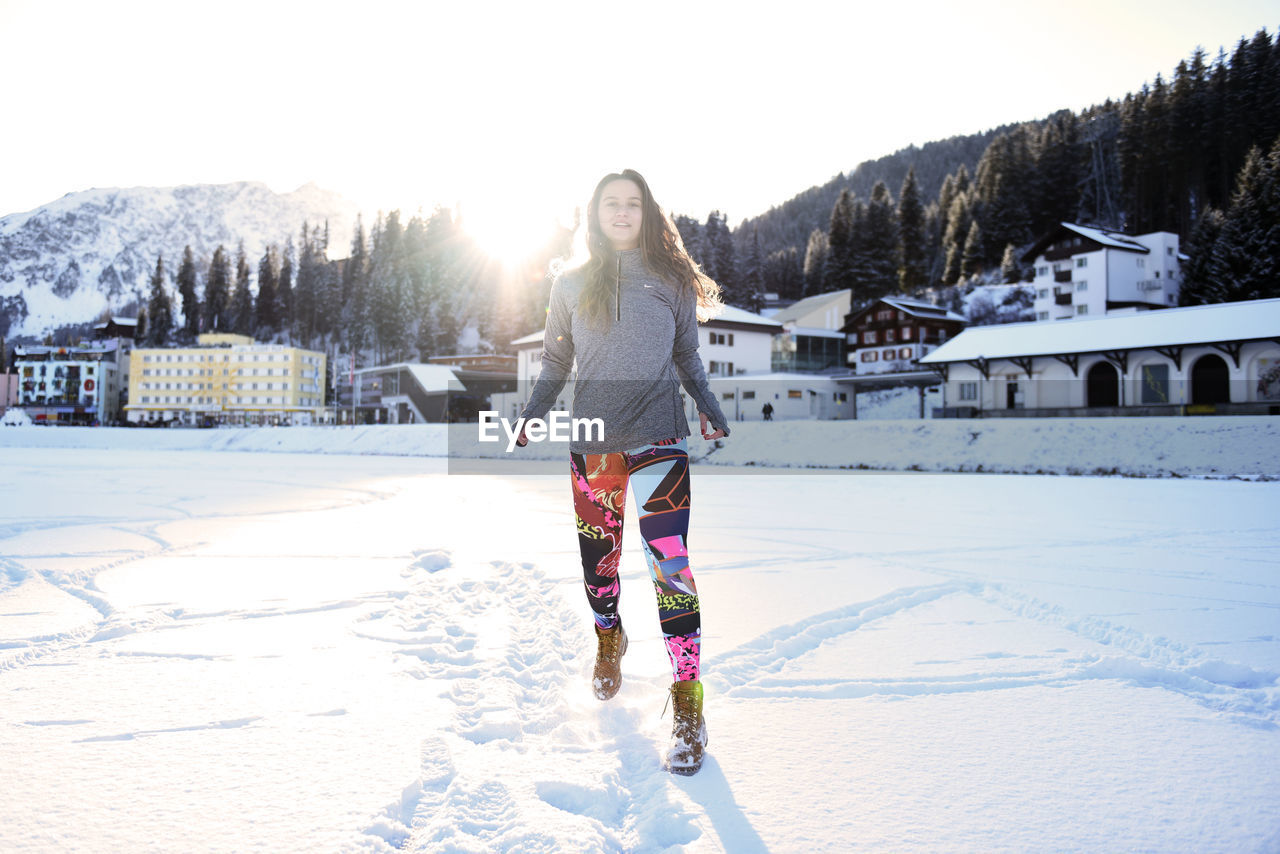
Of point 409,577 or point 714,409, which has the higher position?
point 714,409

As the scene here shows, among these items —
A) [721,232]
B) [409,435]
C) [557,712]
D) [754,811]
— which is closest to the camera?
[754,811]

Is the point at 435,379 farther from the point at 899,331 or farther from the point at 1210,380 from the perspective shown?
the point at 1210,380

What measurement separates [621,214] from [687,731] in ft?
5.51

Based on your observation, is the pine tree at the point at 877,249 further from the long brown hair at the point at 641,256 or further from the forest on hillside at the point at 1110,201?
the long brown hair at the point at 641,256

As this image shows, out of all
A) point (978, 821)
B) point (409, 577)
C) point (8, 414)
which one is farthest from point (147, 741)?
point (8, 414)

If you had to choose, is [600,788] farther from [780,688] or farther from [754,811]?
[780,688]

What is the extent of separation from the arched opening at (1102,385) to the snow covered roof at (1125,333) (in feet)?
4.23

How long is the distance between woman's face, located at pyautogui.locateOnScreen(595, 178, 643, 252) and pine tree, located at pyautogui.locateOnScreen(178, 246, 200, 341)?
119696 mm

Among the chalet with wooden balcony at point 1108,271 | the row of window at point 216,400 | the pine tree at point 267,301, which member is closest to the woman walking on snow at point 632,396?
the chalet with wooden balcony at point 1108,271

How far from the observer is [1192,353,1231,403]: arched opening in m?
24.3

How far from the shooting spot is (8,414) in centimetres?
7169

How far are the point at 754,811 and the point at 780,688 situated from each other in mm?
931

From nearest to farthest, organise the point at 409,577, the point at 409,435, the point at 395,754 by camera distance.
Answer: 1. the point at 395,754
2. the point at 409,577
3. the point at 409,435

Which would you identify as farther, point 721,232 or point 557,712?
point 721,232
